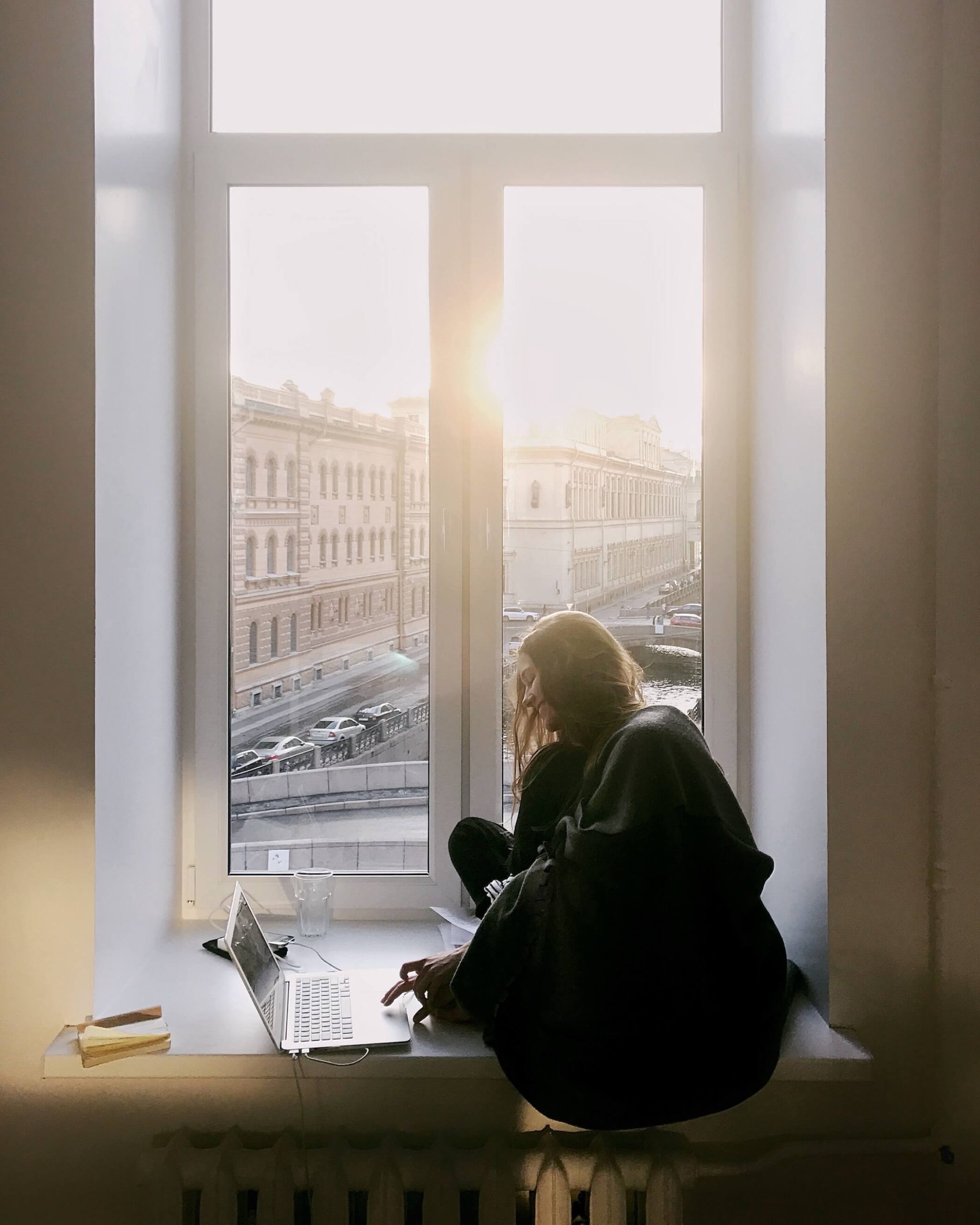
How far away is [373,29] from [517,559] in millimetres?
1052

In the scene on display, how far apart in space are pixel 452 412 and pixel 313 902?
94 centimetres

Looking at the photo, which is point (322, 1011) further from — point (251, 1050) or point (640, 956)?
point (640, 956)

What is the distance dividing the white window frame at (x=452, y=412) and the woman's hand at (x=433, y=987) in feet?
1.31

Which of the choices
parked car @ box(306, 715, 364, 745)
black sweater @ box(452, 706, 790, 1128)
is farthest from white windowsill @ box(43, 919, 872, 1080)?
parked car @ box(306, 715, 364, 745)

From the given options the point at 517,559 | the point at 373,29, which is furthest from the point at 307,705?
the point at 373,29

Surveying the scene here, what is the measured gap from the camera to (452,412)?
6.48 feet

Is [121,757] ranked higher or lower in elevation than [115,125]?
lower

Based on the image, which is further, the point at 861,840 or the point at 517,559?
the point at 517,559

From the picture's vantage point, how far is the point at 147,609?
177 cm

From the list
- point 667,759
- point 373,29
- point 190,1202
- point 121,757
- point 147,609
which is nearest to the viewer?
point 667,759

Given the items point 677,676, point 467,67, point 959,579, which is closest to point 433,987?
point 677,676

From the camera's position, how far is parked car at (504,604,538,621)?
78.4 inches

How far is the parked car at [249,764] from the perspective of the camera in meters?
1.99

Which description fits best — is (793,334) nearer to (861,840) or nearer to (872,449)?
(872,449)
